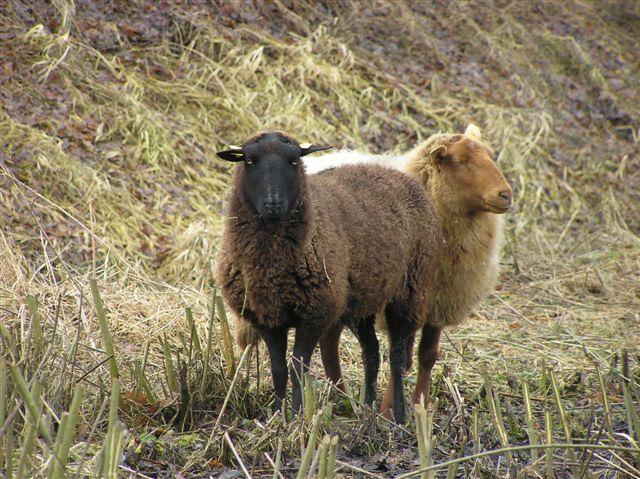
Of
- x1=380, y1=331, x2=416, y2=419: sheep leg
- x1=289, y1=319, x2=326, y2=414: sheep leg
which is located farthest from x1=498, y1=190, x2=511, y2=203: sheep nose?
x1=289, y1=319, x2=326, y2=414: sheep leg

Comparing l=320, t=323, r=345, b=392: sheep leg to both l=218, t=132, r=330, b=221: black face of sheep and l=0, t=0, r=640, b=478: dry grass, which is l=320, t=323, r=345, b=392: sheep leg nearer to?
l=0, t=0, r=640, b=478: dry grass

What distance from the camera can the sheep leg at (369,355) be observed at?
637cm

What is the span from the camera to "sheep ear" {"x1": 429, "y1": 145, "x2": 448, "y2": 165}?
728 centimetres

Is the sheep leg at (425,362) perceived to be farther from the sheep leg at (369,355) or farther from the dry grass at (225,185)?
the sheep leg at (369,355)

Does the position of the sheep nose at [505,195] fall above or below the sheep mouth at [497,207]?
above

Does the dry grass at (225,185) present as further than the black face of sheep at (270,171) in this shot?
No

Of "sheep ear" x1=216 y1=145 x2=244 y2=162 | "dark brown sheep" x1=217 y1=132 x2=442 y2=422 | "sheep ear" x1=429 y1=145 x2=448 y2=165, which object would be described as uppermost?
"sheep ear" x1=216 y1=145 x2=244 y2=162

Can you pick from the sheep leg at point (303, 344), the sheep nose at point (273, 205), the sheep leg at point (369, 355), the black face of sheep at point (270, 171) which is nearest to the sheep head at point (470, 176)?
the sheep leg at point (369, 355)

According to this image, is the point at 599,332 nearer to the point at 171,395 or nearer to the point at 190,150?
the point at 171,395

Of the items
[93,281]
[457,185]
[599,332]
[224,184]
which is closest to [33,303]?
[93,281]

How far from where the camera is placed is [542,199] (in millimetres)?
13578

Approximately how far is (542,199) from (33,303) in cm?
1026

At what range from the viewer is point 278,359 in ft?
18.0

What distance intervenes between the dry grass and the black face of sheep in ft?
3.08
